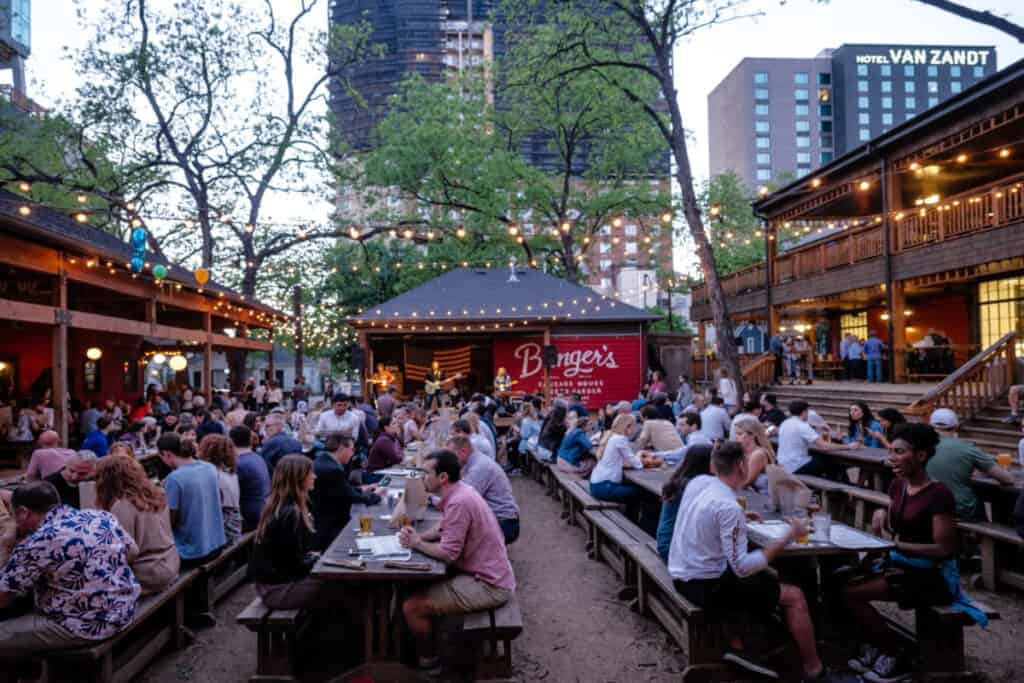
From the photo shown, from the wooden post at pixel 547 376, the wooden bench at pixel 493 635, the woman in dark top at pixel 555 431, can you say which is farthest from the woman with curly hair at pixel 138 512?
the wooden post at pixel 547 376

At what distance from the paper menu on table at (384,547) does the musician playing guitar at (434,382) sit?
1431 centimetres

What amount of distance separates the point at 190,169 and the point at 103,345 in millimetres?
8433

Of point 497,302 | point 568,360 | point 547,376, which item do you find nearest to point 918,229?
point 547,376

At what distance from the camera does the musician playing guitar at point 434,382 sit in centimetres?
2038

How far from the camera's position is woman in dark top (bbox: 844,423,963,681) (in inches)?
172

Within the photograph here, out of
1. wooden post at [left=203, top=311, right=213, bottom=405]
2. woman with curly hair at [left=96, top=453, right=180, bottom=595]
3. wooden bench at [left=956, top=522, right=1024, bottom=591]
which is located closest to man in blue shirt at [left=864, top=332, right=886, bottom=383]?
wooden bench at [left=956, top=522, right=1024, bottom=591]

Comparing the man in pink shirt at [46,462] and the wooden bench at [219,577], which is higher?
the man in pink shirt at [46,462]

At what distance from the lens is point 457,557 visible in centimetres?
457

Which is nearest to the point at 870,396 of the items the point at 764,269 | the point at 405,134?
the point at 764,269

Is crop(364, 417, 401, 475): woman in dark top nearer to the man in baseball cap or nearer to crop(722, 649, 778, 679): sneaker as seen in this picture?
crop(722, 649, 778, 679): sneaker

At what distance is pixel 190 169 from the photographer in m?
25.4

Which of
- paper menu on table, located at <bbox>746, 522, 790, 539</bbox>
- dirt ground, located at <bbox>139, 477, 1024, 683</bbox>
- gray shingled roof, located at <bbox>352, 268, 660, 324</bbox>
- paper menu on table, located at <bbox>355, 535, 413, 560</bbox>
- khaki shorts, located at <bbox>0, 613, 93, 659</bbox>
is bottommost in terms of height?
dirt ground, located at <bbox>139, 477, 1024, 683</bbox>

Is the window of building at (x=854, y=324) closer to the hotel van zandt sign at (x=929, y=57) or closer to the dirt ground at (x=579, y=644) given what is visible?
the dirt ground at (x=579, y=644)

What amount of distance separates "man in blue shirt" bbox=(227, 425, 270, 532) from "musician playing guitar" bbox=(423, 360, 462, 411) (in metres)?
12.0
